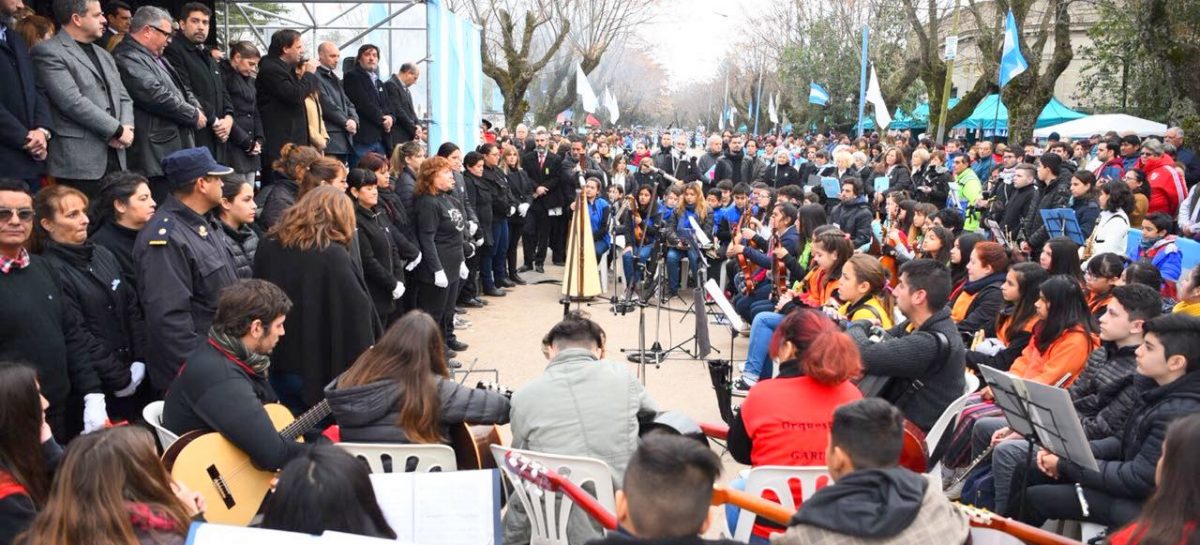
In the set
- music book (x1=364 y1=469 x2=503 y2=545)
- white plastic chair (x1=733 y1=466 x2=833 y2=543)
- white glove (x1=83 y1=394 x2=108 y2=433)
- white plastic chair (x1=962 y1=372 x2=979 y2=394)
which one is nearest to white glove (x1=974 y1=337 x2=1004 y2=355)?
white plastic chair (x1=962 y1=372 x2=979 y2=394)

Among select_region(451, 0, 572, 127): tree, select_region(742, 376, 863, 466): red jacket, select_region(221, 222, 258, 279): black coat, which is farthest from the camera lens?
select_region(451, 0, 572, 127): tree

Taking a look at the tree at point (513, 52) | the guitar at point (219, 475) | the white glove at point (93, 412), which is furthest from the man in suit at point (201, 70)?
the tree at point (513, 52)

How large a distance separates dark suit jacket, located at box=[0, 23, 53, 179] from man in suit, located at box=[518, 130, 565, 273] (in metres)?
7.92

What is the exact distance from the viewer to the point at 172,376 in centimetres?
473

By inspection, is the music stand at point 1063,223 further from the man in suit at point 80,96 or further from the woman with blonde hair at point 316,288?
the man in suit at point 80,96

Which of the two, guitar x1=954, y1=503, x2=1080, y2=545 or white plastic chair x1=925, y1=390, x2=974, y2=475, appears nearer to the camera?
guitar x1=954, y1=503, x2=1080, y2=545

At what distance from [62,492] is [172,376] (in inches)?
90.4

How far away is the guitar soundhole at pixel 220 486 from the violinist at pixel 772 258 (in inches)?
228

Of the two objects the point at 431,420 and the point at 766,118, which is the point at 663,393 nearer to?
the point at 431,420

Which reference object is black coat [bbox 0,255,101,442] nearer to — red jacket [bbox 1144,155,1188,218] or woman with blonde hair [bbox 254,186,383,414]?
woman with blonde hair [bbox 254,186,383,414]

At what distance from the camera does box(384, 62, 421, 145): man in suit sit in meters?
10.3

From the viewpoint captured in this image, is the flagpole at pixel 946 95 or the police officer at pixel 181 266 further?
the flagpole at pixel 946 95

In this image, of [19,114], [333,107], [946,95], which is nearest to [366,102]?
[333,107]

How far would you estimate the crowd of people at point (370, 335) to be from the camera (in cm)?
272
